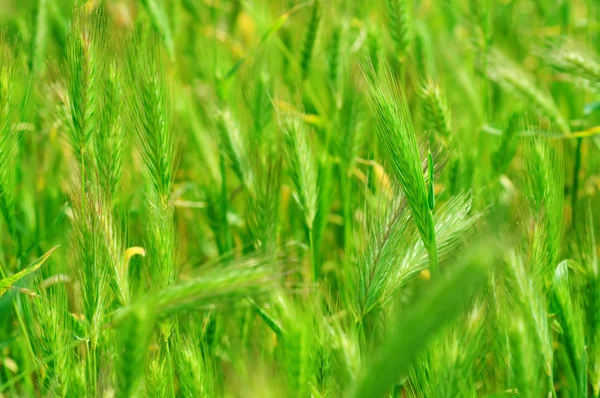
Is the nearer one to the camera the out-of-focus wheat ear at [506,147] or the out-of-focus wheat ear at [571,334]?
the out-of-focus wheat ear at [571,334]

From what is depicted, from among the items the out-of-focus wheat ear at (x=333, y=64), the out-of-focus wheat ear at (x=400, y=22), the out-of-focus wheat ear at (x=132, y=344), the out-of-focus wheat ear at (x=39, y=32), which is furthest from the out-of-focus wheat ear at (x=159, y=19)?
the out-of-focus wheat ear at (x=132, y=344)

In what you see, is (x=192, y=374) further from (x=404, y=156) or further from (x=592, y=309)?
(x=592, y=309)

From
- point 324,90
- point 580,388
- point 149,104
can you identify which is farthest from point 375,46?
point 580,388

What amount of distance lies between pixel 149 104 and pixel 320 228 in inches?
17.5

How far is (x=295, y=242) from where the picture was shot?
1330 mm

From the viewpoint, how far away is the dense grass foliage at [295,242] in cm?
85

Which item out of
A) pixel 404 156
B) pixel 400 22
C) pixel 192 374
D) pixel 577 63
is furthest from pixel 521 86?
pixel 192 374

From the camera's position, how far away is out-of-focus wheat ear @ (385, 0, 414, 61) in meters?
1.51

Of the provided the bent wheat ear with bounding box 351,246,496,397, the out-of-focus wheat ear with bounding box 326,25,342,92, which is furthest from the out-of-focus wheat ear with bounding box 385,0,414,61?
the bent wheat ear with bounding box 351,246,496,397

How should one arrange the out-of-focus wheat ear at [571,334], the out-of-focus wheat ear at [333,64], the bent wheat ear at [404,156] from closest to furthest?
the bent wheat ear at [404,156] → the out-of-focus wheat ear at [571,334] → the out-of-focus wheat ear at [333,64]

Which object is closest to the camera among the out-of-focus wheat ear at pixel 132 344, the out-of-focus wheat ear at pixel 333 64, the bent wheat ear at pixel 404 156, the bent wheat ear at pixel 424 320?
the bent wheat ear at pixel 424 320

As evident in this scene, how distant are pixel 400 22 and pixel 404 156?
0.63m

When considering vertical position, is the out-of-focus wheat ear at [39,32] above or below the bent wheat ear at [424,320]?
above

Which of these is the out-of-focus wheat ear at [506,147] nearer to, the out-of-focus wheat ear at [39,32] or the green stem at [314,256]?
the green stem at [314,256]
